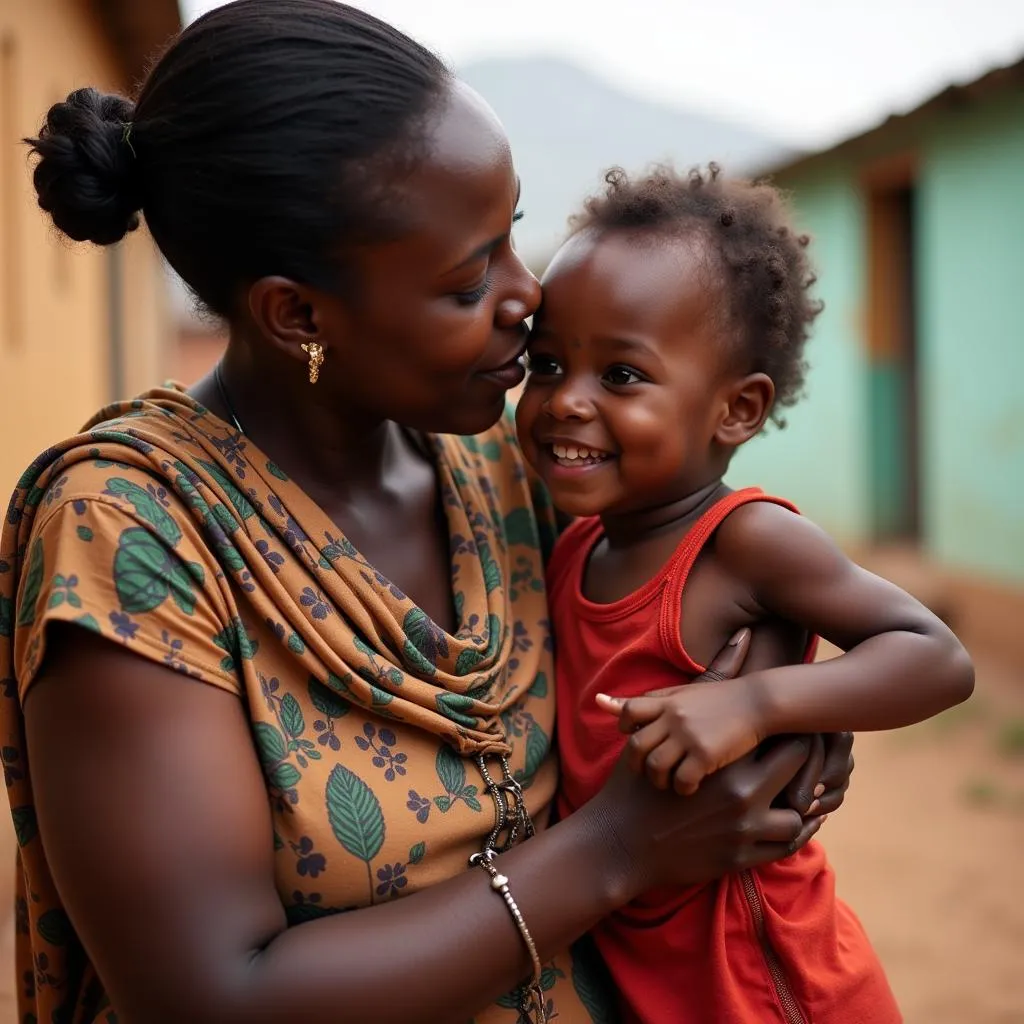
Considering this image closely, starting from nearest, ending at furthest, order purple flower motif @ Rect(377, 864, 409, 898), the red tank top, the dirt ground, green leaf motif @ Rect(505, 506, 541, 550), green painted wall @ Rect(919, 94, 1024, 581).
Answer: purple flower motif @ Rect(377, 864, 409, 898) → the red tank top → green leaf motif @ Rect(505, 506, 541, 550) → the dirt ground → green painted wall @ Rect(919, 94, 1024, 581)

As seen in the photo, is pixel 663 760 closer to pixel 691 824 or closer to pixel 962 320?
pixel 691 824

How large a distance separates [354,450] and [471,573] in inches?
11.4

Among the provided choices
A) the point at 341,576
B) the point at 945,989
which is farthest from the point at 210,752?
the point at 945,989

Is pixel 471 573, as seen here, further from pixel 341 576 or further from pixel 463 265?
pixel 463 265

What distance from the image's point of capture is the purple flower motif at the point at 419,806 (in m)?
1.65

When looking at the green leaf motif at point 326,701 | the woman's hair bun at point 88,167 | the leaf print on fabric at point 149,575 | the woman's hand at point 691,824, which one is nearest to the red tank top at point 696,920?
the woman's hand at point 691,824

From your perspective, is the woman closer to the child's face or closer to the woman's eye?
the woman's eye

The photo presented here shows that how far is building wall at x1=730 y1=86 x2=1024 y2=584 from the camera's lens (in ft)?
25.8

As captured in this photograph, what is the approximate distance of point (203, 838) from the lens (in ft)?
4.58

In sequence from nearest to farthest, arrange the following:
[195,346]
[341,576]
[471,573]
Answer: [341,576] → [471,573] → [195,346]

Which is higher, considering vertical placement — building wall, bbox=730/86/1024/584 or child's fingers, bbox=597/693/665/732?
child's fingers, bbox=597/693/665/732

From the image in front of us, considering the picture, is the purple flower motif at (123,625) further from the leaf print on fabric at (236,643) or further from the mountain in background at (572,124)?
the mountain in background at (572,124)

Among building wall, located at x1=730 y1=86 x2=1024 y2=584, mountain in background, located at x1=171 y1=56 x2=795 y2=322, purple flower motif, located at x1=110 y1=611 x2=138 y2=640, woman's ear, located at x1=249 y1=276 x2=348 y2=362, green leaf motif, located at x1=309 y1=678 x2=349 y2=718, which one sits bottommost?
mountain in background, located at x1=171 y1=56 x2=795 y2=322

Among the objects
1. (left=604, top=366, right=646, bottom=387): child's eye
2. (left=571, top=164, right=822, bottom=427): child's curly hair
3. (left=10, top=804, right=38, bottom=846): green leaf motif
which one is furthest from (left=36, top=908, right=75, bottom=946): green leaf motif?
(left=571, top=164, right=822, bottom=427): child's curly hair
